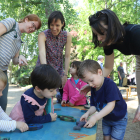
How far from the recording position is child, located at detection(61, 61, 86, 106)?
2.86 meters

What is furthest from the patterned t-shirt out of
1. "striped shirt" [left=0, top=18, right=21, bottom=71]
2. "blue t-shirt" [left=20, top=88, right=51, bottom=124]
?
"blue t-shirt" [left=20, top=88, right=51, bottom=124]

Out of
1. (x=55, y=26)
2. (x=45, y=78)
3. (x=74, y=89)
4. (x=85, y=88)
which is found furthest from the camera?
(x=74, y=89)

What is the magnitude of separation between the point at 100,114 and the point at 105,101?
20cm

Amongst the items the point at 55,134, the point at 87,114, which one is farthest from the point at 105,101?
the point at 55,134

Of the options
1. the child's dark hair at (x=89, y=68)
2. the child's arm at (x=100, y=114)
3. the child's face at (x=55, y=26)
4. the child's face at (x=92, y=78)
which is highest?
the child's face at (x=55, y=26)

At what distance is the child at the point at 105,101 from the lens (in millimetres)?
1646

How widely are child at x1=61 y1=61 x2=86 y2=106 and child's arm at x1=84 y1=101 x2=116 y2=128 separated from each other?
3.95ft

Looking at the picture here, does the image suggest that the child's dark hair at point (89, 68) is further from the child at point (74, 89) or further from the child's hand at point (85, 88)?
the child at point (74, 89)

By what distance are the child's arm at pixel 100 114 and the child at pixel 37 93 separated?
1.42 ft

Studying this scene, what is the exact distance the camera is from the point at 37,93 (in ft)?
5.65

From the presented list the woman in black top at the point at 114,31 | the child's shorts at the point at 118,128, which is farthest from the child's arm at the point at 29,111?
the woman in black top at the point at 114,31

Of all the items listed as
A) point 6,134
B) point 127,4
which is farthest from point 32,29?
point 127,4

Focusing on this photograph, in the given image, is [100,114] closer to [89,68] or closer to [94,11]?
[89,68]

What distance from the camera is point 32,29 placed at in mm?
2244
